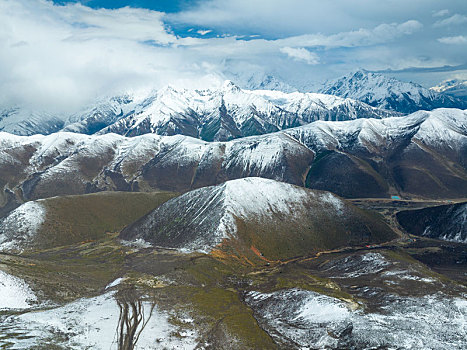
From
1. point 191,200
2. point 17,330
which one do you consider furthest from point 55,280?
point 191,200

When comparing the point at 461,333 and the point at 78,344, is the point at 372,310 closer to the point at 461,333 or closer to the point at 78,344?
the point at 461,333

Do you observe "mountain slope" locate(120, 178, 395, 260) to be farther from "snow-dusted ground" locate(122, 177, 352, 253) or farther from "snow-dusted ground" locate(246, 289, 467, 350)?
Answer: "snow-dusted ground" locate(246, 289, 467, 350)

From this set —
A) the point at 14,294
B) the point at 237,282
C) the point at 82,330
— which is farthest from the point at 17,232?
the point at 82,330

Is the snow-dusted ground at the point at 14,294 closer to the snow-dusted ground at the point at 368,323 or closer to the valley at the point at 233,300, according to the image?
the valley at the point at 233,300

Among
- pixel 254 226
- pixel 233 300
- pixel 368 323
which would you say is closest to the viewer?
pixel 368 323

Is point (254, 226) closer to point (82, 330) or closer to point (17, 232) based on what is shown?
point (82, 330)

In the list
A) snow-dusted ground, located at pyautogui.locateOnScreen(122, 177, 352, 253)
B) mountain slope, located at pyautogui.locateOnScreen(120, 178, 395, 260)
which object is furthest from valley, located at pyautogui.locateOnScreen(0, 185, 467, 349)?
snow-dusted ground, located at pyautogui.locateOnScreen(122, 177, 352, 253)

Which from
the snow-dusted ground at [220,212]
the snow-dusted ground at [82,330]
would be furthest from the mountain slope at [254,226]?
the snow-dusted ground at [82,330]
